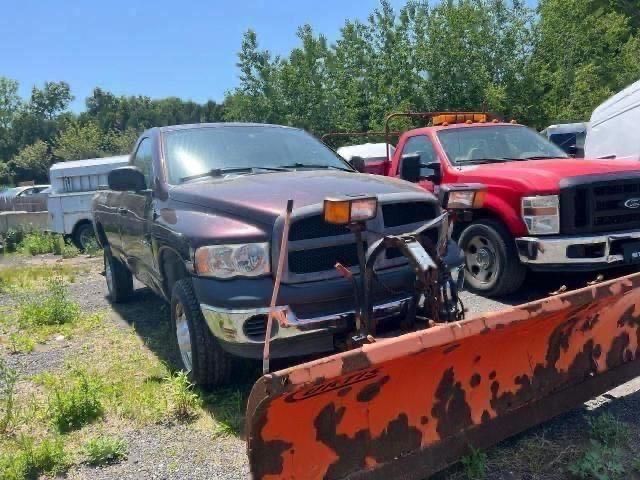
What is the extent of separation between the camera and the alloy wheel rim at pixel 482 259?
6.08 metres

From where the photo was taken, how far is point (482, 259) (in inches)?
246

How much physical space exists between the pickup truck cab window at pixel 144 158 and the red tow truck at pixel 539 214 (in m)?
1.90

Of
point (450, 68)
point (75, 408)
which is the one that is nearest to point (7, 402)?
point (75, 408)

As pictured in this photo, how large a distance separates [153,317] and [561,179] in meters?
4.40

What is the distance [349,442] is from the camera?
271 cm

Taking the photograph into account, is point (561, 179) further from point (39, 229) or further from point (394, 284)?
point (39, 229)

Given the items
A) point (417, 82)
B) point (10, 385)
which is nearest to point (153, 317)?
point (10, 385)

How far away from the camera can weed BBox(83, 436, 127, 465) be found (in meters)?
3.45

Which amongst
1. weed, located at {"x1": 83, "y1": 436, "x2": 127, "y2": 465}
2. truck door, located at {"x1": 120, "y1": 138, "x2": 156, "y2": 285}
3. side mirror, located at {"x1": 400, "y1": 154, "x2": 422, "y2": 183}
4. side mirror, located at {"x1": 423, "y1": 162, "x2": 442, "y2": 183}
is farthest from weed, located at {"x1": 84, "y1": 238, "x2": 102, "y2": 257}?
weed, located at {"x1": 83, "y1": 436, "x2": 127, "y2": 465}

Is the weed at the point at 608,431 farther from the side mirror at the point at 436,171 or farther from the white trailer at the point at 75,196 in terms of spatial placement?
the white trailer at the point at 75,196

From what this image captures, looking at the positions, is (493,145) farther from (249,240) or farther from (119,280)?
(119,280)

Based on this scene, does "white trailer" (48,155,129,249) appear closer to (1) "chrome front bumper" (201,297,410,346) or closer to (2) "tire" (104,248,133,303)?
(2) "tire" (104,248,133,303)

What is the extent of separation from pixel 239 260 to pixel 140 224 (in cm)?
190

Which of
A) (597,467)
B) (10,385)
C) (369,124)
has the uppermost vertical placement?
(369,124)
